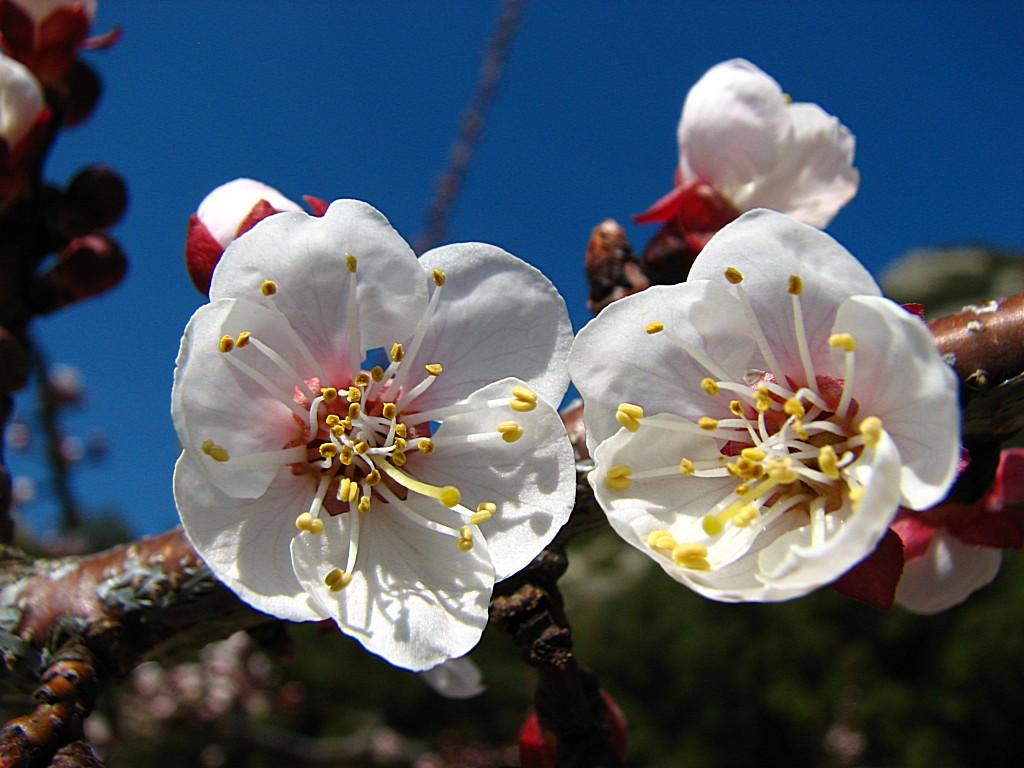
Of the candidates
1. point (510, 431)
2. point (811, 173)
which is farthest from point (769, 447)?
point (811, 173)

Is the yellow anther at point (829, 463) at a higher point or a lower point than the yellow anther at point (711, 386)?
lower

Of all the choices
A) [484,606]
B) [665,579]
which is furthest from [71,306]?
[665,579]

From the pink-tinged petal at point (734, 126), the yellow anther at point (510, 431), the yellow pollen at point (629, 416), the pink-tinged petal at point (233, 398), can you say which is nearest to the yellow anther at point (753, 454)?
the yellow pollen at point (629, 416)

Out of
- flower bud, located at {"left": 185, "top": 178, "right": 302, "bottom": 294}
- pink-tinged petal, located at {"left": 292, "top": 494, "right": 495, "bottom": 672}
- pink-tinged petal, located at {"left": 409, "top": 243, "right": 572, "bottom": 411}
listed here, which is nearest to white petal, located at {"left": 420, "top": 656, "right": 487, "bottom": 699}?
pink-tinged petal, located at {"left": 292, "top": 494, "right": 495, "bottom": 672}

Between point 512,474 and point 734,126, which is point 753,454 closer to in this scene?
point 512,474

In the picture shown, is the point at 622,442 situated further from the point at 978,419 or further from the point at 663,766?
the point at 663,766

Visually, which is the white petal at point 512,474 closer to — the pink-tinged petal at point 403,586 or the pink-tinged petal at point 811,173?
the pink-tinged petal at point 403,586
